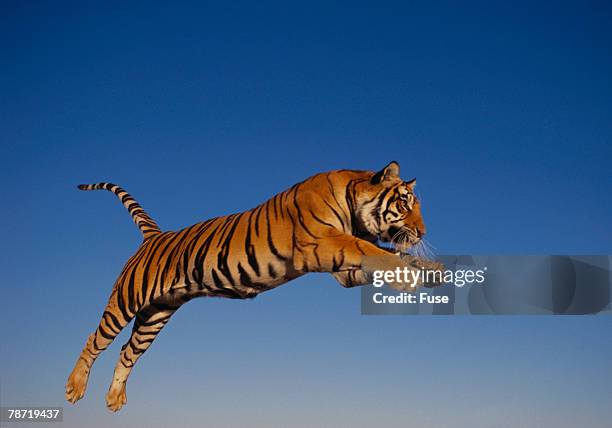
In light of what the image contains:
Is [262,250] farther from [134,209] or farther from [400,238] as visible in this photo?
[134,209]

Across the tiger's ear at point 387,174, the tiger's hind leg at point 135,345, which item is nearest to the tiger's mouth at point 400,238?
the tiger's ear at point 387,174

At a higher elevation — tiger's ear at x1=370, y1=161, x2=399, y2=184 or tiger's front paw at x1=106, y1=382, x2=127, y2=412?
tiger's ear at x1=370, y1=161, x2=399, y2=184

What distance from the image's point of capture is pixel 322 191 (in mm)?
3684

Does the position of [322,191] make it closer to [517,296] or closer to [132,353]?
[517,296]

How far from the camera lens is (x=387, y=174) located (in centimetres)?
365

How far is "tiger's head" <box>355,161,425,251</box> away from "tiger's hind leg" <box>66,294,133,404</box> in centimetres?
155

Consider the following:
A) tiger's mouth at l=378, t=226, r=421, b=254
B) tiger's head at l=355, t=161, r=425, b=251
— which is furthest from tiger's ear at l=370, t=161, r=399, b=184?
tiger's mouth at l=378, t=226, r=421, b=254

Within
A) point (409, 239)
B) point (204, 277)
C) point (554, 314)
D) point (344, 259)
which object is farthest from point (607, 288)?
point (204, 277)

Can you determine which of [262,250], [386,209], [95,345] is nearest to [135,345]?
[95,345]

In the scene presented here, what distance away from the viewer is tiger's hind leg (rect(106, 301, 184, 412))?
4.35 meters

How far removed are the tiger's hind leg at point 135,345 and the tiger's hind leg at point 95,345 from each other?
0.12m

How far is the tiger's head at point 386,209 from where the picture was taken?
11.8ft

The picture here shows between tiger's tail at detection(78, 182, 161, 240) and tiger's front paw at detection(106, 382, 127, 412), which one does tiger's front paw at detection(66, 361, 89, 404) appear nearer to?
tiger's front paw at detection(106, 382, 127, 412)

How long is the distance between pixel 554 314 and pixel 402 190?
1.01 m
